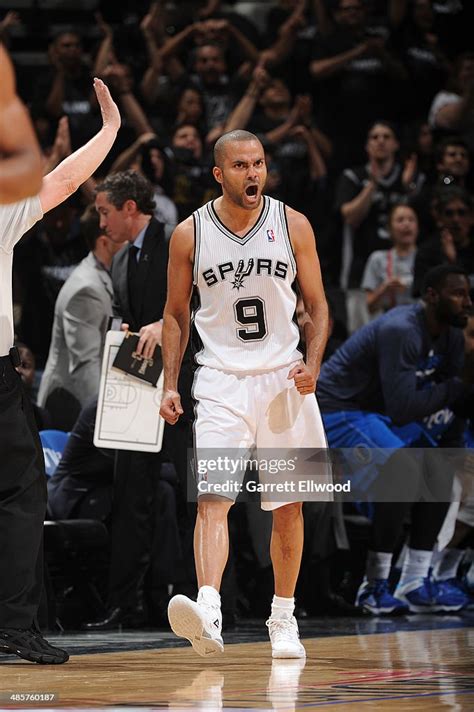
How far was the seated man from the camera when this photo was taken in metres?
7.61

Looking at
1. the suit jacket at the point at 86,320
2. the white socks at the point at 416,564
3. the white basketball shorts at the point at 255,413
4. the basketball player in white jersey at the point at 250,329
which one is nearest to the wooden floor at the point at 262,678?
the basketball player in white jersey at the point at 250,329

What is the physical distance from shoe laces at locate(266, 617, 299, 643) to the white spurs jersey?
1.00m

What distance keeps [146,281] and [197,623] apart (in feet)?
7.84

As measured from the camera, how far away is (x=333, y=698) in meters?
3.91

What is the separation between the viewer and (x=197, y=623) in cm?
483

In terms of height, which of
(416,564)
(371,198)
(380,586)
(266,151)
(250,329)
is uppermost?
(266,151)

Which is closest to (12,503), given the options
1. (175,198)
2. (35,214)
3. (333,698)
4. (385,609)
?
(35,214)

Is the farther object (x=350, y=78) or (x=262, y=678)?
(x=350, y=78)

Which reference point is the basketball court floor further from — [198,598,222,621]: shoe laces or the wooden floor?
[198,598,222,621]: shoe laces

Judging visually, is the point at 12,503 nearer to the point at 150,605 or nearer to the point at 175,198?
the point at 150,605

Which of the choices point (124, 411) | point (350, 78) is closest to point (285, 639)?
point (124, 411)

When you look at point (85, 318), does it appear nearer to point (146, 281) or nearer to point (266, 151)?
point (146, 281)

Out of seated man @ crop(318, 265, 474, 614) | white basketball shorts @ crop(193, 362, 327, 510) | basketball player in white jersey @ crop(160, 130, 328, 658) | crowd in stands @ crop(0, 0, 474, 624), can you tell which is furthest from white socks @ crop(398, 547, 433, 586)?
white basketball shorts @ crop(193, 362, 327, 510)

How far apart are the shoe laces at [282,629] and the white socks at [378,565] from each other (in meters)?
2.26
